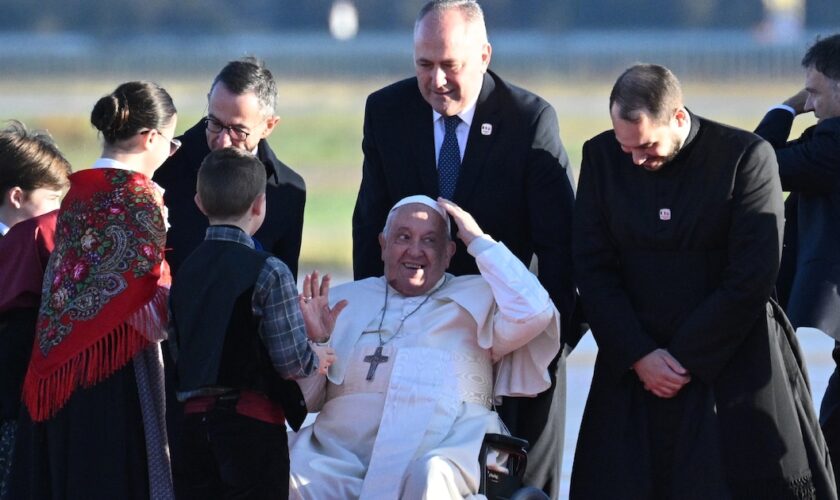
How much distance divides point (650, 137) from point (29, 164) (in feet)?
6.65

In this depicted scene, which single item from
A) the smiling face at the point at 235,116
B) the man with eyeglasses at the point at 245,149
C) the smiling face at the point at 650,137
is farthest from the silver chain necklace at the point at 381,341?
the smiling face at the point at 650,137

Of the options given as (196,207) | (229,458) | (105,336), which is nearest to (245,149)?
(196,207)

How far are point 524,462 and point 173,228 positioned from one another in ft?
4.90

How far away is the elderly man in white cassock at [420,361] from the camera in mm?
4816

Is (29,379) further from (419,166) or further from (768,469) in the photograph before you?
(768,469)

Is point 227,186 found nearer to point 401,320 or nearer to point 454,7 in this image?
point 401,320

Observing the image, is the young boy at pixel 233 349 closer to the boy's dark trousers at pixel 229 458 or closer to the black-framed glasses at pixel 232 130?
the boy's dark trousers at pixel 229 458

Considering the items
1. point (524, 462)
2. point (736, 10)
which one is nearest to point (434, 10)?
point (524, 462)

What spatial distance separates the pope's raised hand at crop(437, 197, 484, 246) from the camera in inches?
197

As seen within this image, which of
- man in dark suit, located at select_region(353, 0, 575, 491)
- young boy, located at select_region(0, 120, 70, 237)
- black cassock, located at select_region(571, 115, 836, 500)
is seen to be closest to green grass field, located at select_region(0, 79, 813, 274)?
man in dark suit, located at select_region(353, 0, 575, 491)

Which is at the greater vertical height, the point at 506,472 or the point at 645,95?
the point at 645,95

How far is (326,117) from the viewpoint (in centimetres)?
2455

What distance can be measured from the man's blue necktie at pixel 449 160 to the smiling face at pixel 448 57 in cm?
13

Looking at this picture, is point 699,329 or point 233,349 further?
point 699,329
